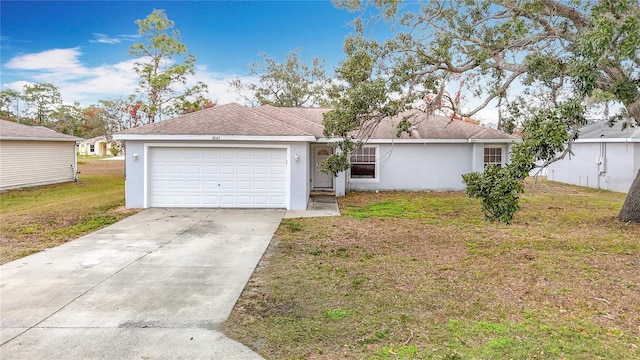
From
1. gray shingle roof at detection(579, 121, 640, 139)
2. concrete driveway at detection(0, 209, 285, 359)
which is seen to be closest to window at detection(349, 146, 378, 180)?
concrete driveway at detection(0, 209, 285, 359)

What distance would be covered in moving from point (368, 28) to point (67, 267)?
863 cm

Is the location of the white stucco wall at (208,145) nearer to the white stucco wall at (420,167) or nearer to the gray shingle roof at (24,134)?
the white stucco wall at (420,167)

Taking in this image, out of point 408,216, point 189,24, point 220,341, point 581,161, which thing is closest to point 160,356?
point 220,341

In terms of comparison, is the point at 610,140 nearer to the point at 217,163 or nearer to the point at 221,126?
the point at 221,126

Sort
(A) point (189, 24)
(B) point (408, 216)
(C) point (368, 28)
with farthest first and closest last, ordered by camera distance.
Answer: (A) point (189, 24), (B) point (408, 216), (C) point (368, 28)

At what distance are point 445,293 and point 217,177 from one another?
903 cm

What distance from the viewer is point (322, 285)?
5773mm

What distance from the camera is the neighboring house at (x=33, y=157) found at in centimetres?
1766

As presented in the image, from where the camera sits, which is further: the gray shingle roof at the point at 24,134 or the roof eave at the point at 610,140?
the gray shingle roof at the point at 24,134

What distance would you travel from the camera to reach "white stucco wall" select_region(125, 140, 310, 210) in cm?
1250

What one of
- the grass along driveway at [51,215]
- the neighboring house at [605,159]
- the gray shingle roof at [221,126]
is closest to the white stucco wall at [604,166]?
the neighboring house at [605,159]

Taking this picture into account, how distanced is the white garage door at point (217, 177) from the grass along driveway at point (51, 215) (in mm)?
1489

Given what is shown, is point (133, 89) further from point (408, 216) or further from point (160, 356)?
point (160, 356)

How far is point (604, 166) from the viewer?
723 inches
